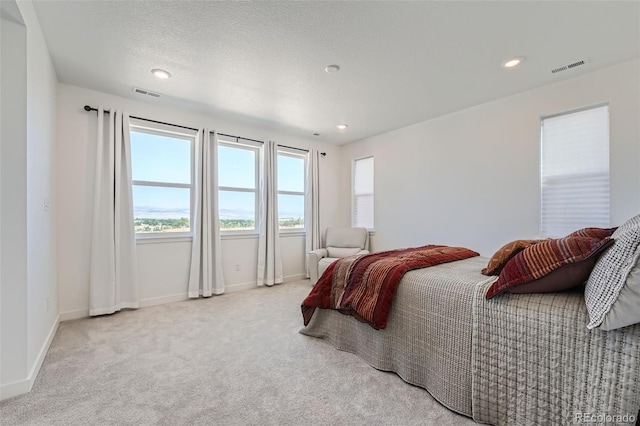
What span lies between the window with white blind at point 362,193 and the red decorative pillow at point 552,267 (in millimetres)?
3481

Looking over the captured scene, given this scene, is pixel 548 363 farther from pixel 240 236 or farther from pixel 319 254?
pixel 240 236

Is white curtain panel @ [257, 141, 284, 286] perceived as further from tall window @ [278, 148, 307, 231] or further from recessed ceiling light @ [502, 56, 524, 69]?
recessed ceiling light @ [502, 56, 524, 69]

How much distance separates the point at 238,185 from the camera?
4.32m

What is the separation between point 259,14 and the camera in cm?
196

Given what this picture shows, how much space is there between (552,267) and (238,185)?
387 centimetres

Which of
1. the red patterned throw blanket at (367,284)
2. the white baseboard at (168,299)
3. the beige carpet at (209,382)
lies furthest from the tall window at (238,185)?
the red patterned throw blanket at (367,284)

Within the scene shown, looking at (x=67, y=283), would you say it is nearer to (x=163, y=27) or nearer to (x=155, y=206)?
(x=155, y=206)

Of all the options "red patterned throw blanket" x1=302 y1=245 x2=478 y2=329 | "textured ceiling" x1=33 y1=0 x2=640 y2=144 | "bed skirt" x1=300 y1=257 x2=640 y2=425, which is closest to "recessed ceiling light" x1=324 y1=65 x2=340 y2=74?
"textured ceiling" x1=33 y1=0 x2=640 y2=144

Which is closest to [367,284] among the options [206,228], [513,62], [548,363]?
[548,363]

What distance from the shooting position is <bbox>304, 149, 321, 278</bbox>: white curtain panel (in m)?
4.90

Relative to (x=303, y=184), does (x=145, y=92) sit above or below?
above

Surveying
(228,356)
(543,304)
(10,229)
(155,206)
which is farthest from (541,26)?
(155,206)

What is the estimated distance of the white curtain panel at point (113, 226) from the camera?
3094 millimetres

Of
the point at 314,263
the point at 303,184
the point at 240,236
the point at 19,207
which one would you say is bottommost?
the point at 314,263
